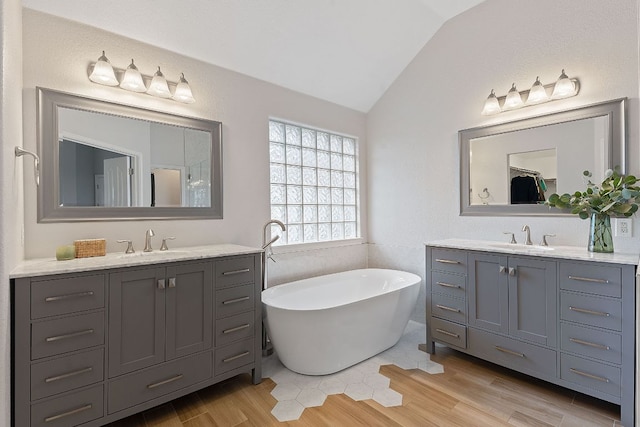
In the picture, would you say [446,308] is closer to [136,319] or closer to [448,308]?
[448,308]

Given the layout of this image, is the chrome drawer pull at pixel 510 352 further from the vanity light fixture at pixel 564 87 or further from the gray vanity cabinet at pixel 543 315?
the vanity light fixture at pixel 564 87

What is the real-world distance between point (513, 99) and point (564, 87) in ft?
1.09

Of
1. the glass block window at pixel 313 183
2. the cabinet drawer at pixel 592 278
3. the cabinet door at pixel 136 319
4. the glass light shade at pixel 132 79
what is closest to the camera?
the cabinet door at pixel 136 319

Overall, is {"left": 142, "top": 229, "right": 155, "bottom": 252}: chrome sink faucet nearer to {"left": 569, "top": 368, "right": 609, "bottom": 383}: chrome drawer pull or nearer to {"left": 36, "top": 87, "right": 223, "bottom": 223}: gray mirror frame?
{"left": 36, "top": 87, "right": 223, "bottom": 223}: gray mirror frame

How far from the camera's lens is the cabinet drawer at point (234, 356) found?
1.99m

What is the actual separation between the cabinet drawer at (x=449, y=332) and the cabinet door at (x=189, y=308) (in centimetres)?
177

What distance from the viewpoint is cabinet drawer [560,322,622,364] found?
5.65 feet

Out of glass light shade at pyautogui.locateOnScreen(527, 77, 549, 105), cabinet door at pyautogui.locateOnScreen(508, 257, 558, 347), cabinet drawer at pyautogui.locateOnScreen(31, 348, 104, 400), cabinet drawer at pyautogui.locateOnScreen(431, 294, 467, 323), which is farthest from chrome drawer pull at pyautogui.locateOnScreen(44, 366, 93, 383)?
glass light shade at pyautogui.locateOnScreen(527, 77, 549, 105)

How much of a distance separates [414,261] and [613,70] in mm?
Result: 2159

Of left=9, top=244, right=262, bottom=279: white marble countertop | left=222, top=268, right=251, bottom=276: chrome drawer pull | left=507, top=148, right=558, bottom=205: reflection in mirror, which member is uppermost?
left=507, top=148, right=558, bottom=205: reflection in mirror

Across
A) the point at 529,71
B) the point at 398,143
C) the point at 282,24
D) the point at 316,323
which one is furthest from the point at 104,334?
the point at 529,71

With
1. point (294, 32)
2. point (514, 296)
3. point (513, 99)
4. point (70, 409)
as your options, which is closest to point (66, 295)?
point (70, 409)

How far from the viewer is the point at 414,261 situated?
3.29m

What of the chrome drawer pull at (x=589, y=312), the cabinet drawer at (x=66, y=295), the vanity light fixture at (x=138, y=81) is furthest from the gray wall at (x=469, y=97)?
the cabinet drawer at (x=66, y=295)
